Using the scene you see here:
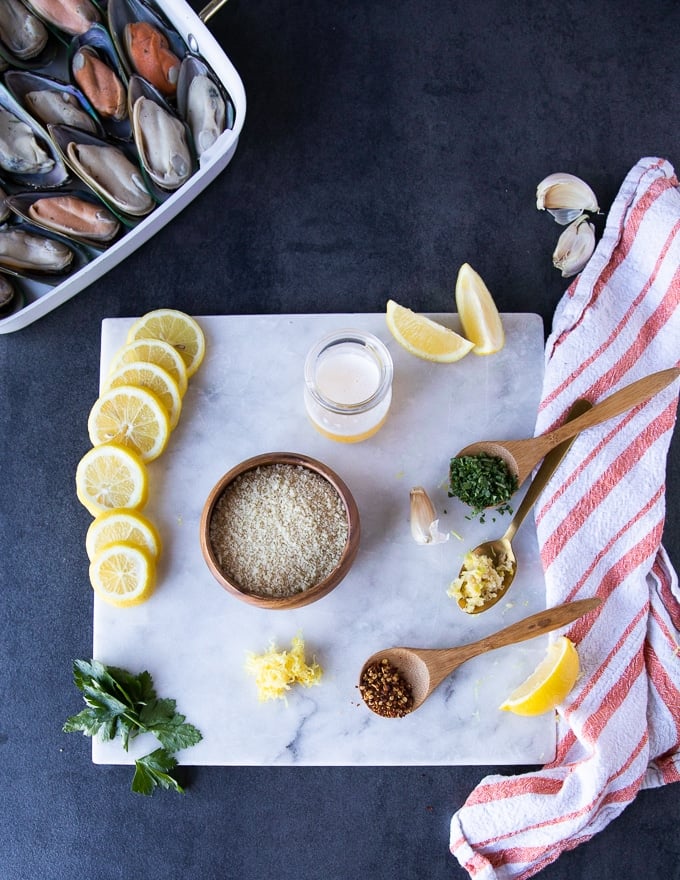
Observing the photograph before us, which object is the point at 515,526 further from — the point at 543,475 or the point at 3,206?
the point at 3,206

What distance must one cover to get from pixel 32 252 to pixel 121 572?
2.37 ft

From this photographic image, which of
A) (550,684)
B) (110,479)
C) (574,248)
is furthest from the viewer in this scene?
(574,248)

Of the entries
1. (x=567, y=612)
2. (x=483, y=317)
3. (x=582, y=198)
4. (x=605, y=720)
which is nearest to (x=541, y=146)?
(x=582, y=198)

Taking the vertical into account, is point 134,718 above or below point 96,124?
below

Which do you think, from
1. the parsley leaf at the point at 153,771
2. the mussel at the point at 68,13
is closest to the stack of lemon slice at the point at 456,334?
the mussel at the point at 68,13

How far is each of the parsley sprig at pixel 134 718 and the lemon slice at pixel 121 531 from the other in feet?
0.84

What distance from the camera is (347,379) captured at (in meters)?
1.76

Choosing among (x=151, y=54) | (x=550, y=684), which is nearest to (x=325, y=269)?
(x=151, y=54)

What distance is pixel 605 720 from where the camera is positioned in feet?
5.65

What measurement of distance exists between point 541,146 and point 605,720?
4.27 ft

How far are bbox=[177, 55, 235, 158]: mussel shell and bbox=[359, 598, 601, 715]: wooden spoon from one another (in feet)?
3.85

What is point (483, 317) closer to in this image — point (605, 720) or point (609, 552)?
point (609, 552)

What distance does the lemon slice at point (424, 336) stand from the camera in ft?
5.96

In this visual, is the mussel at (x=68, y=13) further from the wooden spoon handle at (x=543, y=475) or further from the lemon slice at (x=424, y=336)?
the wooden spoon handle at (x=543, y=475)
